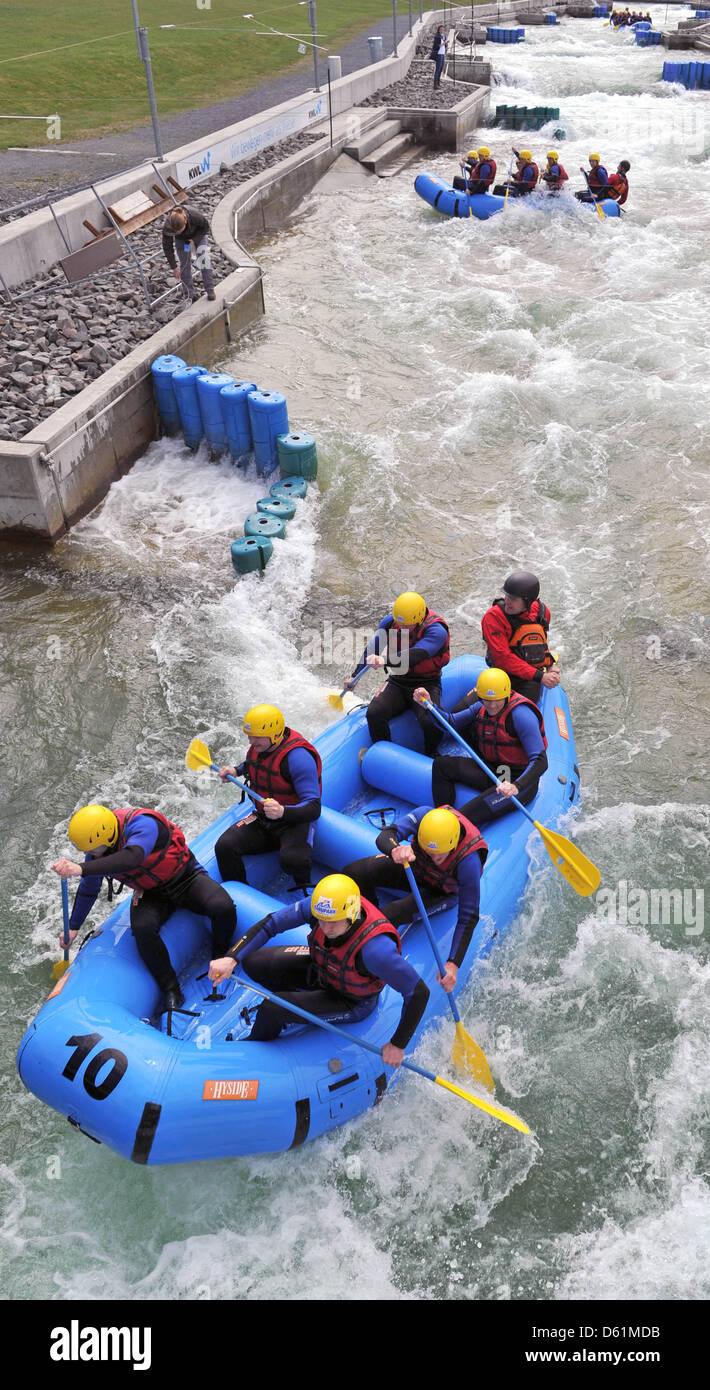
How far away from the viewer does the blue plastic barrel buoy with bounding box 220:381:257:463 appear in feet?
29.6

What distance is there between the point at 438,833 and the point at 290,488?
543cm

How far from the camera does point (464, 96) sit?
22703 millimetres

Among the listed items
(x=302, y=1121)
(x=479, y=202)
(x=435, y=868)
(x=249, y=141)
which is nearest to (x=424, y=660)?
(x=435, y=868)

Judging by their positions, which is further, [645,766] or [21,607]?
[21,607]

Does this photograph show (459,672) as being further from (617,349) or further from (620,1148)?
(617,349)

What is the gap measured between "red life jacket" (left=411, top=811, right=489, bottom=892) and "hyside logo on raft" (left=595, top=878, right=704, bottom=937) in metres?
1.30

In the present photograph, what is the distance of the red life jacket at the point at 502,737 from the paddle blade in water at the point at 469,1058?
1.54 meters

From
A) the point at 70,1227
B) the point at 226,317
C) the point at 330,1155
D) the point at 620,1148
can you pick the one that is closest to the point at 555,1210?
the point at 620,1148

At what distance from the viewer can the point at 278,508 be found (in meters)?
8.65

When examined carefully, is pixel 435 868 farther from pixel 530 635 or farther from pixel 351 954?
pixel 530 635

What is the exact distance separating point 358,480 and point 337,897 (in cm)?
645

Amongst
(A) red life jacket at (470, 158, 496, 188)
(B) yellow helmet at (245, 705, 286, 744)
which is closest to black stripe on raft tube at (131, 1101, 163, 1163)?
(B) yellow helmet at (245, 705, 286, 744)

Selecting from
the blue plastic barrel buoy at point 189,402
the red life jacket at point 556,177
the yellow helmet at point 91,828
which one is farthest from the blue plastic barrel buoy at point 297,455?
the red life jacket at point 556,177

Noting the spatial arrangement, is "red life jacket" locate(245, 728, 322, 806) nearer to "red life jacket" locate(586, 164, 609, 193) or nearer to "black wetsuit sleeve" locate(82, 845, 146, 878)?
"black wetsuit sleeve" locate(82, 845, 146, 878)
